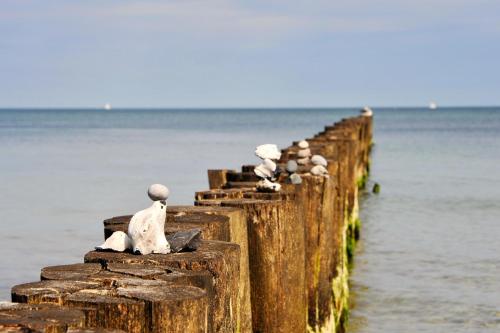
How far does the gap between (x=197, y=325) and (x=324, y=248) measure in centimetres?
452

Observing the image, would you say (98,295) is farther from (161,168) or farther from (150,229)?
(161,168)

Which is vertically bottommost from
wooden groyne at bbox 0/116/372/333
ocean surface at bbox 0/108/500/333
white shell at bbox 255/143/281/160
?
ocean surface at bbox 0/108/500/333

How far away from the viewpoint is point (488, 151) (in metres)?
40.8

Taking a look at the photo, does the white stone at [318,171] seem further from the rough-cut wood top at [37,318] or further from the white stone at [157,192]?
the rough-cut wood top at [37,318]

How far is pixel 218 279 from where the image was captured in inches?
163

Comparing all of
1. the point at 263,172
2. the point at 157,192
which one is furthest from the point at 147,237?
the point at 263,172

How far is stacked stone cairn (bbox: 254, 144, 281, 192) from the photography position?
6.57 metres

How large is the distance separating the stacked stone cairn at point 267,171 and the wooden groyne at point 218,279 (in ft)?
0.36

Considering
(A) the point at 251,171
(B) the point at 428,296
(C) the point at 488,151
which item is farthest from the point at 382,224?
(C) the point at 488,151

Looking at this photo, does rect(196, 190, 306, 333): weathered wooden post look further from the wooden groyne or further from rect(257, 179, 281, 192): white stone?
rect(257, 179, 281, 192): white stone

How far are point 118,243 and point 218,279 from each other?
53cm

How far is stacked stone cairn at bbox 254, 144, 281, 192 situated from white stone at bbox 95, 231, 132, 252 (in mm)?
2246

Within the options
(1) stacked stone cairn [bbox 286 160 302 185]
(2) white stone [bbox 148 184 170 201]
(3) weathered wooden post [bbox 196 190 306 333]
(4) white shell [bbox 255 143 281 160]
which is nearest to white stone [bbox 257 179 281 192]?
(3) weathered wooden post [bbox 196 190 306 333]

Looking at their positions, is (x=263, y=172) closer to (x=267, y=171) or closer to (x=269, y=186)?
(x=267, y=171)
